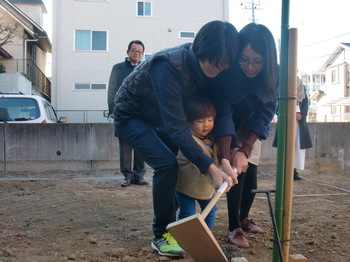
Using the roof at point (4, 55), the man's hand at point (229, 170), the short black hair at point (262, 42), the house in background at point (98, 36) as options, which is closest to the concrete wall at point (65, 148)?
the man's hand at point (229, 170)

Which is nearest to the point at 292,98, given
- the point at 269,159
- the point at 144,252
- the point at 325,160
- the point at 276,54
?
the point at 276,54

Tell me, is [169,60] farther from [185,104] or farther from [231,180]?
[231,180]

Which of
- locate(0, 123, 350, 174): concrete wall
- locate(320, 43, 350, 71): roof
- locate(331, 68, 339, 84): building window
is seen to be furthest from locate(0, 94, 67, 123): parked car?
locate(331, 68, 339, 84): building window

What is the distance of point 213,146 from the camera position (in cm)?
232

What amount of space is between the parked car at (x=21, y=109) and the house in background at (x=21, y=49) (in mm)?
7742

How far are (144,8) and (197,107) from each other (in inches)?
653

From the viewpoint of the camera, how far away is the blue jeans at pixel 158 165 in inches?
84.9

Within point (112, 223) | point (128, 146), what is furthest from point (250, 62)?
point (128, 146)

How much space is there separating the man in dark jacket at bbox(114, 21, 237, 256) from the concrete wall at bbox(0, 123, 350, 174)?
4.02 m

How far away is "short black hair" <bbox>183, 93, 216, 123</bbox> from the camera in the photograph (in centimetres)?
218

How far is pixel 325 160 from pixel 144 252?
542 centimetres

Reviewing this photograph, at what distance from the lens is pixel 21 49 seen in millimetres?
17188

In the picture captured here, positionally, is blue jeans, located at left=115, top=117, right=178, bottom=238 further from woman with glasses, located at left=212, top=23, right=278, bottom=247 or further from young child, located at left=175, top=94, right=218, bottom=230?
woman with glasses, located at left=212, top=23, right=278, bottom=247

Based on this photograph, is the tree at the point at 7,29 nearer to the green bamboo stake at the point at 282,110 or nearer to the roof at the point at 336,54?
the green bamboo stake at the point at 282,110
